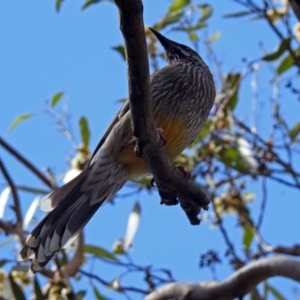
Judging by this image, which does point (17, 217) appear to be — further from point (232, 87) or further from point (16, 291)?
point (232, 87)

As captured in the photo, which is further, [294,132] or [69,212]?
[294,132]

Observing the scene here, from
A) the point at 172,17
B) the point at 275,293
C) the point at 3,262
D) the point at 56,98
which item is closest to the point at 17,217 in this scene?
the point at 3,262

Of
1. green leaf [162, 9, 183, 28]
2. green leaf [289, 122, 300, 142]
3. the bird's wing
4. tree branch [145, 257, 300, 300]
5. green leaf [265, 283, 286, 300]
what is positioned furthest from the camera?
green leaf [162, 9, 183, 28]

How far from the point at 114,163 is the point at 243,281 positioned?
33.7 inches

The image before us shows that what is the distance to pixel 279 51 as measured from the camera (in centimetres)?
427

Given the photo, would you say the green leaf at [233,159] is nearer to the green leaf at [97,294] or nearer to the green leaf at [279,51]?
the green leaf at [279,51]

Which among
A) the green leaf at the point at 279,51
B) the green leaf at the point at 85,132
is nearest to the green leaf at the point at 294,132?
the green leaf at the point at 279,51

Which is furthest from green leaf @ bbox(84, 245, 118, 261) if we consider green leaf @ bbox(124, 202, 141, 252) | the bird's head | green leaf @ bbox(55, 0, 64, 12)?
green leaf @ bbox(55, 0, 64, 12)

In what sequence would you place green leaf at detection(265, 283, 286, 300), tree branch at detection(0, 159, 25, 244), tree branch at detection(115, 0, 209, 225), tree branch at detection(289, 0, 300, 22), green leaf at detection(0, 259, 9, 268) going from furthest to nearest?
green leaf at detection(265, 283, 286, 300) → green leaf at detection(0, 259, 9, 268) → tree branch at detection(0, 159, 25, 244) → tree branch at detection(289, 0, 300, 22) → tree branch at detection(115, 0, 209, 225)

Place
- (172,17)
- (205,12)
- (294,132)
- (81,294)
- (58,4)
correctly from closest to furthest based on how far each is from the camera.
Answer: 1. (81,294)
2. (58,4)
3. (294,132)
4. (172,17)
5. (205,12)

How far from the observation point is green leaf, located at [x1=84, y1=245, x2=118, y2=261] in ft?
13.7

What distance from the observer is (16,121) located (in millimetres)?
4879

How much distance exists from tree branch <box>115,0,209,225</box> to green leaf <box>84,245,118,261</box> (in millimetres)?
1168

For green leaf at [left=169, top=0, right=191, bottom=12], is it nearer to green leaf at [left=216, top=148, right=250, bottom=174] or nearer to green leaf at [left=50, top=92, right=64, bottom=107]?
green leaf at [left=50, top=92, right=64, bottom=107]
